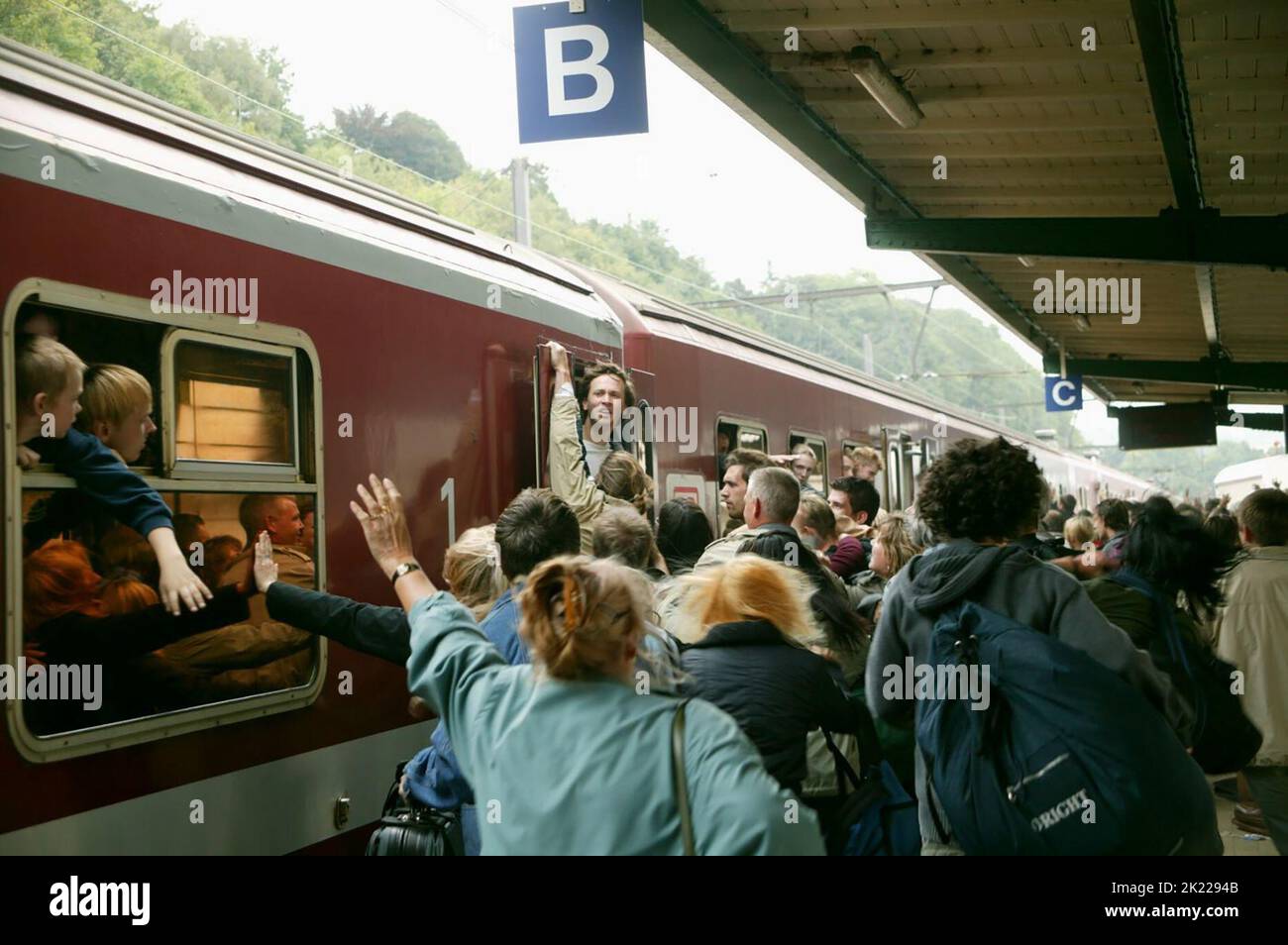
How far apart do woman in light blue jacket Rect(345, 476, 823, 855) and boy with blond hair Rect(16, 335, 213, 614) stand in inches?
43.9

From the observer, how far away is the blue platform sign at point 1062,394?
51.7ft

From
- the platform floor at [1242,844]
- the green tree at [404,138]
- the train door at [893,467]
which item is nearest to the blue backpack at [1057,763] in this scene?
the platform floor at [1242,844]

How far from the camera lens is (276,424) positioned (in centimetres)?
389

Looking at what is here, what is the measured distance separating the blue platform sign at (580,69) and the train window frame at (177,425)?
2035 mm

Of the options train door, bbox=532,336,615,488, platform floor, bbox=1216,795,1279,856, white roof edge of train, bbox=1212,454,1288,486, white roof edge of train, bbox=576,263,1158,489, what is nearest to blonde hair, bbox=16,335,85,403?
train door, bbox=532,336,615,488

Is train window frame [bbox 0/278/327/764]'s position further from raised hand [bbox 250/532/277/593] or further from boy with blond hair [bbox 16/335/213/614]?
raised hand [bbox 250/532/277/593]

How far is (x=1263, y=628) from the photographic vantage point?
5312 mm

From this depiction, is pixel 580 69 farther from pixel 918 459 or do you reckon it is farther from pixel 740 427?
pixel 918 459

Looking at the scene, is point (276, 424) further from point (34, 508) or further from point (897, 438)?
point (897, 438)

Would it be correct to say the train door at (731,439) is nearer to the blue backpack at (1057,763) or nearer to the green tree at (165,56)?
the blue backpack at (1057,763)

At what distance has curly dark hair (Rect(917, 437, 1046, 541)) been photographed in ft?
11.1

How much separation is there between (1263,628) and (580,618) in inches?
161

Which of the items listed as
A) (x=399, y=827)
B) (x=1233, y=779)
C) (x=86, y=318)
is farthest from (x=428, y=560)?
(x=1233, y=779)

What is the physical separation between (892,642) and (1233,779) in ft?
16.4
